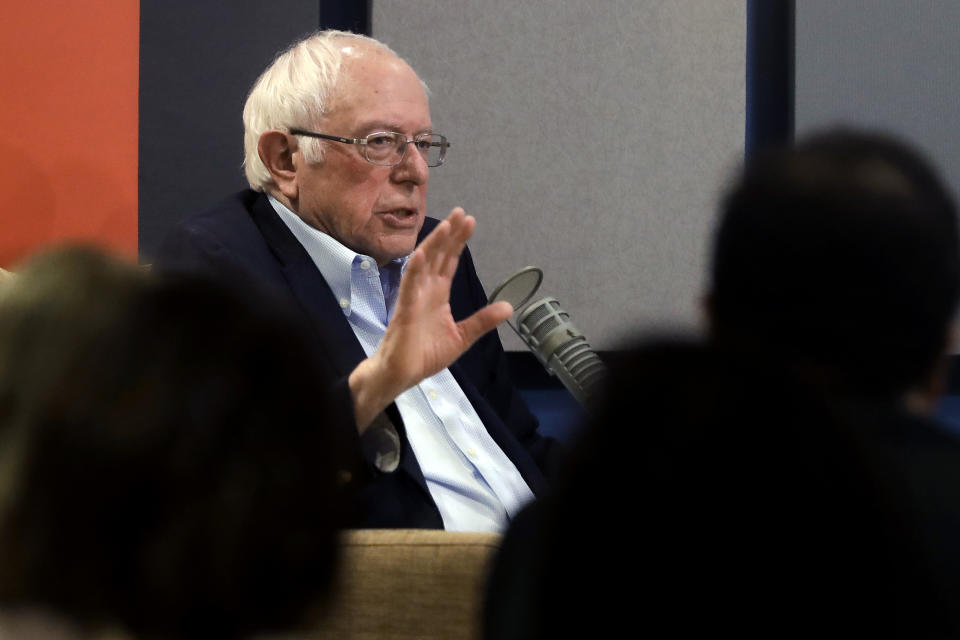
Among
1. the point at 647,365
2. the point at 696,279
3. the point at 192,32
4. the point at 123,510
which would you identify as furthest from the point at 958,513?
the point at 192,32

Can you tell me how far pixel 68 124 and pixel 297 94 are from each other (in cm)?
69

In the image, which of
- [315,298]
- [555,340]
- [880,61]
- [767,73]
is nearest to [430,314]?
[555,340]

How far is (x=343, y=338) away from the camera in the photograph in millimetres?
1893

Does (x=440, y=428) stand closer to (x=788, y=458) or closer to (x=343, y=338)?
(x=343, y=338)

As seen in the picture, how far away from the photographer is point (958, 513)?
69cm

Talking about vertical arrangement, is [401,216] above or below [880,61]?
below

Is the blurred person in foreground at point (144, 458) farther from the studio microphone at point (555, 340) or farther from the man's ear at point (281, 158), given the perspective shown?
the man's ear at point (281, 158)

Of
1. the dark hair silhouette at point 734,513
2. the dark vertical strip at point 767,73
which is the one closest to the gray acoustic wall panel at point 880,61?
the dark vertical strip at point 767,73

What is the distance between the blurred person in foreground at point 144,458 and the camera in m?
0.61

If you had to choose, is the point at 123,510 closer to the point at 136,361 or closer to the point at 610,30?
the point at 136,361

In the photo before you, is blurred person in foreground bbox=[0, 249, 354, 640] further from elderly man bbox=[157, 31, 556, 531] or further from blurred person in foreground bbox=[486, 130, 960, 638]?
elderly man bbox=[157, 31, 556, 531]

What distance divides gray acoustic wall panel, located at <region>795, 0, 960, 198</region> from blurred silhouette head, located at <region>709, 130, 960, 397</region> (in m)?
2.07

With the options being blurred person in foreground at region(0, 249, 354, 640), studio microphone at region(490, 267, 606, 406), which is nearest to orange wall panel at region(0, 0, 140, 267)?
studio microphone at region(490, 267, 606, 406)

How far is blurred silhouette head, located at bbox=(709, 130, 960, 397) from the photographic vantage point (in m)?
0.70
